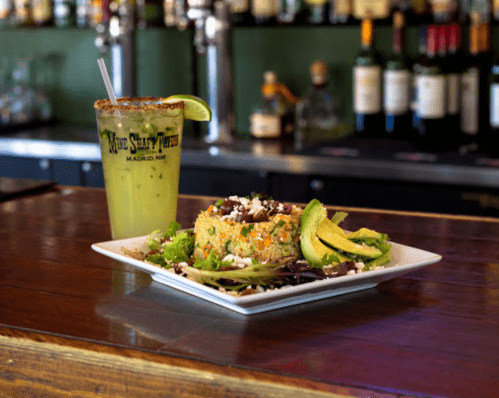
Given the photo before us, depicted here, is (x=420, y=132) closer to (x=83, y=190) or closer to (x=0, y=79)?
(x=83, y=190)

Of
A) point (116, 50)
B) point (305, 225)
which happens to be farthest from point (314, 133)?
point (305, 225)

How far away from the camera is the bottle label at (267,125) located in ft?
9.15

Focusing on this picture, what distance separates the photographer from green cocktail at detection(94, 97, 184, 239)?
1047mm

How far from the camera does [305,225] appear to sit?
0.87m

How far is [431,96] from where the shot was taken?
7.88 ft

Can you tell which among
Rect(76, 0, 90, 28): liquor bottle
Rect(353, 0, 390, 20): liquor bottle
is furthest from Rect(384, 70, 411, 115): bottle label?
Rect(76, 0, 90, 28): liquor bottle

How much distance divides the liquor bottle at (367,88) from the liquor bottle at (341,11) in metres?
0.12

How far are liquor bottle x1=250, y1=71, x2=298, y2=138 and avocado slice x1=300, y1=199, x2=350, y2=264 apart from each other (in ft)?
6.32

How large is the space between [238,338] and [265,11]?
2281 millimetres

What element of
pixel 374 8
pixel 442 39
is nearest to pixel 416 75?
pixel 442 39

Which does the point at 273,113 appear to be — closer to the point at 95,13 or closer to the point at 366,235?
the point at 95,13

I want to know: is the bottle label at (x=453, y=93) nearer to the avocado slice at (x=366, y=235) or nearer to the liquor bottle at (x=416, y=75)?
the liquor bottle at (x=416, y=75)

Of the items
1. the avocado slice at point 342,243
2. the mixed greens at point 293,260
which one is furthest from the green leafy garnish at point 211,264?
the avocado slice at point 342,243

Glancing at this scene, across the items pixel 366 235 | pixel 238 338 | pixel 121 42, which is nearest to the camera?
pixel 238 338
